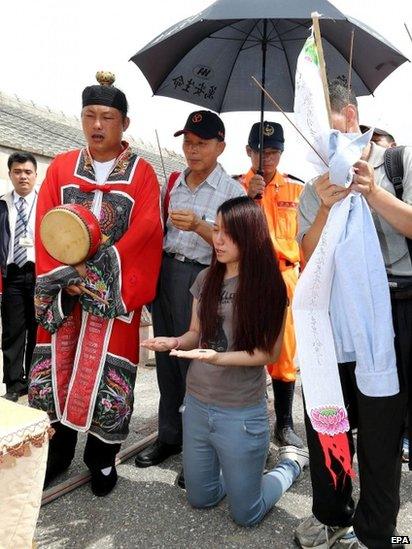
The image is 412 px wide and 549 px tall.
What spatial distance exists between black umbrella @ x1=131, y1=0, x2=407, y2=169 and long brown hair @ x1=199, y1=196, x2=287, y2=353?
106 cm

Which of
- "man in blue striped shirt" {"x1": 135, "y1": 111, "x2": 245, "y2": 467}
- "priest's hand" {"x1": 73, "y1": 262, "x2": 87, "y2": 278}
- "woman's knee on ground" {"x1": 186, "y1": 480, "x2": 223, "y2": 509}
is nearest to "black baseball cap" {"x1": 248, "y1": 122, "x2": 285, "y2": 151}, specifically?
"man in blue striped shirt" {"x1": 135, "y1": 111, "x2": 245, "y2": 467}

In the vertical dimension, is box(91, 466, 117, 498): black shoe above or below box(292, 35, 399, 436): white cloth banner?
below

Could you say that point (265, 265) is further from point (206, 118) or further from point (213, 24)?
point (213, 24)

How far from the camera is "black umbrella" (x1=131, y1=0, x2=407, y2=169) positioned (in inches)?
109

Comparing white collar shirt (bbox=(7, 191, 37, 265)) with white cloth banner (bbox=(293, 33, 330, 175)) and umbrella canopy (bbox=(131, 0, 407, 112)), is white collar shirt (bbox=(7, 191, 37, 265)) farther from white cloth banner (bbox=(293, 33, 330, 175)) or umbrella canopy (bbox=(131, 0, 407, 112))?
white cloth banner (bbox=(293, 33, 330, 175))

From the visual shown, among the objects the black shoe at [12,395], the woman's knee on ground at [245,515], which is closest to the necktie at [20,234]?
the black shoe at [12,395]

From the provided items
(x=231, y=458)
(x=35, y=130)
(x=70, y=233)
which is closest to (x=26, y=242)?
(x=70, y=233)

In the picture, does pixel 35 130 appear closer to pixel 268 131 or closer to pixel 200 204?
pixel 268 131

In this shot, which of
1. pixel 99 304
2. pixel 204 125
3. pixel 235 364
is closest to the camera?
pixel 235 364

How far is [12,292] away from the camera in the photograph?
438 centimetres

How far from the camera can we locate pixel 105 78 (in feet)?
8.61

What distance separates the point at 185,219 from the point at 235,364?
2.69 feet

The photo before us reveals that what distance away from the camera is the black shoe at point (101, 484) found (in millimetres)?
2566

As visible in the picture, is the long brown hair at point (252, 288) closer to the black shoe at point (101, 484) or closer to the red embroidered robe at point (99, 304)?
the red embroidered robe at point (99, 304)
